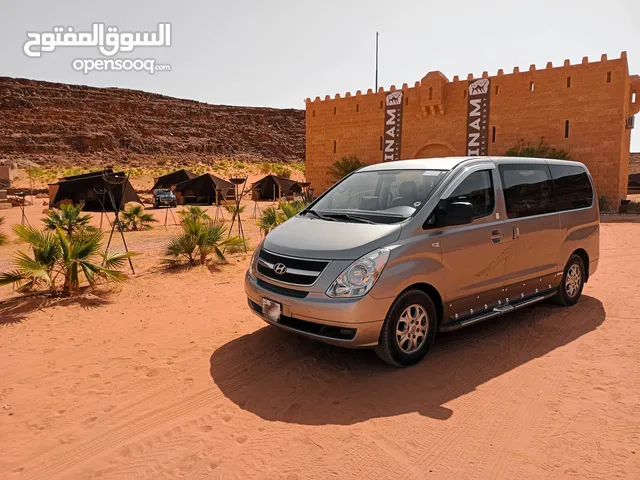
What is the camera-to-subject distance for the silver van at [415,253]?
4.02 meters

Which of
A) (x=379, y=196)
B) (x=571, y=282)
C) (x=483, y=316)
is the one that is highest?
(x=379, y=196)

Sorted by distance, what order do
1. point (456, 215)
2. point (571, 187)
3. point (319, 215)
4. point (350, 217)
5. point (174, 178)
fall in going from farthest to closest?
point (174, 178) < point (571, 187) < point (319, 215) < point (350, 217) < point (456, 215)

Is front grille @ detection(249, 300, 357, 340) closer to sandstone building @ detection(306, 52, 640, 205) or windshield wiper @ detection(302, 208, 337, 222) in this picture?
windshield wiper @ detection(302, 208, 337, 222)

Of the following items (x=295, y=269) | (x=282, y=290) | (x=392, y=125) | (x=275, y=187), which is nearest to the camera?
(x=295, y=269)

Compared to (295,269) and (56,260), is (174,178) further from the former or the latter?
(295,269)

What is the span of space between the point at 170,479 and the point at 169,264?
23.2 ft

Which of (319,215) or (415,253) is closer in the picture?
(415,253)

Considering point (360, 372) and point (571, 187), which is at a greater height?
point (571, 187)

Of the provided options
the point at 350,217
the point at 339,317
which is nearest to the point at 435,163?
the point at 350,217

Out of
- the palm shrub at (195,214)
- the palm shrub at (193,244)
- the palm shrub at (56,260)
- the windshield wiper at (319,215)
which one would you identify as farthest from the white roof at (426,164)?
the palm shrub at (195,214)

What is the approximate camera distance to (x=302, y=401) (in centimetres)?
377

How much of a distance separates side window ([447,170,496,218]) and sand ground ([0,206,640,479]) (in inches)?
57.5

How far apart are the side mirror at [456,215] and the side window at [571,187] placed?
228 centimetres

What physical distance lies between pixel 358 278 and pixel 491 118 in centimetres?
3045
